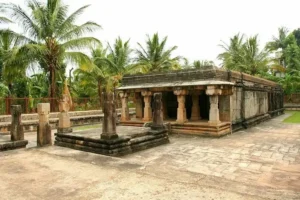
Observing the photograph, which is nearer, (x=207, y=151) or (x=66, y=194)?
(x=66, y=194)

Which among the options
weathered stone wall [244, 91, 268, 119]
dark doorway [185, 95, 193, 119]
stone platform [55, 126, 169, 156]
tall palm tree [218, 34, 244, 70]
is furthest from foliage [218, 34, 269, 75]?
stone platform [55, 126, 169, 156]

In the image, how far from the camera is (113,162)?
17.4 feet

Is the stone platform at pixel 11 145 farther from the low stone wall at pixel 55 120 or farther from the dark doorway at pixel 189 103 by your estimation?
the dark doorway at pixel 189 103

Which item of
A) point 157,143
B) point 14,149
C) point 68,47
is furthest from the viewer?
point 68,47

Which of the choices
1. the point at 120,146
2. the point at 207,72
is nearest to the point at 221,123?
the point at 207,72

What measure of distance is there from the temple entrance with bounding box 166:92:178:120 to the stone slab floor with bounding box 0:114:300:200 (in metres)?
5.64

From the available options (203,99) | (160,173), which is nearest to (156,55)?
(203,99)

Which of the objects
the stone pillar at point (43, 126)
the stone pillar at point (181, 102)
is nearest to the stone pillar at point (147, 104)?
the stone pillar at point (181, 102)

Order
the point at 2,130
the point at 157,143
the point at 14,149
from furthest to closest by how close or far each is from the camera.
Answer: the point at 2,130
the point at 157,143
the point at 14,149

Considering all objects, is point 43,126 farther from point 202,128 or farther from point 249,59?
point 249,59

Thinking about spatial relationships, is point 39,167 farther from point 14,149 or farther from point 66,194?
point 14,149

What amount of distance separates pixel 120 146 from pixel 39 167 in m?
2.41

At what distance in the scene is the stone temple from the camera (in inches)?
402

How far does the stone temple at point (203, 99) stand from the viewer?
10.2 meters
